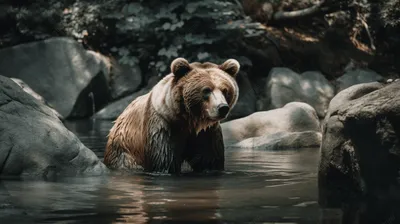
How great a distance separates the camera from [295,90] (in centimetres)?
1647

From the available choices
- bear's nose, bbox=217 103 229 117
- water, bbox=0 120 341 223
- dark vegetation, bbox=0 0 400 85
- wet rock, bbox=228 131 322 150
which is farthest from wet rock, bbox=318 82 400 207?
dark vegetation, bbox=0 0 400 85

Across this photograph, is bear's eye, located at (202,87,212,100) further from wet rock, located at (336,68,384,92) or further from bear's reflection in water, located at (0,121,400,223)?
wet rock, located at (336,68,384,92)

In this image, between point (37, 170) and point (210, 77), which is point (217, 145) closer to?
point (210, 77)

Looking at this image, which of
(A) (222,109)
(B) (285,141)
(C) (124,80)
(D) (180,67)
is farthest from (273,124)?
(C) (124,80)

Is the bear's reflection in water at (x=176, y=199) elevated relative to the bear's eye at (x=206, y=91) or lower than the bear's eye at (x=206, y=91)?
lower

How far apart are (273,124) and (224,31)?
5741mm

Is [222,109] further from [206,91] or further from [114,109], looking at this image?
[114,109]


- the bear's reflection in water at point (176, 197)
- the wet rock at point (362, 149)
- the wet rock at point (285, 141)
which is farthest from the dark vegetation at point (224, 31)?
the wet rock at point (362, 149)

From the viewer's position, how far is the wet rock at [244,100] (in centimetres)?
1634

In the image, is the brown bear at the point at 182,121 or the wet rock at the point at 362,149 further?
the brown bear at the point at 182,121

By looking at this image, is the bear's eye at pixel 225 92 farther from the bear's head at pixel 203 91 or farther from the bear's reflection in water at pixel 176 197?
the bear's reflection in water at pixel 176 197

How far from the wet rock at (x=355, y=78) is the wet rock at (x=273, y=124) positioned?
17.6ft

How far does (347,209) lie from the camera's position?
17.4ft

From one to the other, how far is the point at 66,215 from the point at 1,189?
1.33 meters
